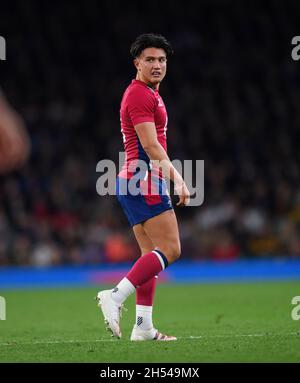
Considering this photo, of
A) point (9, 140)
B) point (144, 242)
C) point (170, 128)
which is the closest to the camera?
point (9, 140)

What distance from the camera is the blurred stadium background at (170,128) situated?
17625 millimetres

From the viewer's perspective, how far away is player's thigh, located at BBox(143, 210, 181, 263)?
7.26m

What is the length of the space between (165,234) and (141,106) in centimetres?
106

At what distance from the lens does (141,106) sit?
7.24 m

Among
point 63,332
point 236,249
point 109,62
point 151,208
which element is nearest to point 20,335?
point 63,332

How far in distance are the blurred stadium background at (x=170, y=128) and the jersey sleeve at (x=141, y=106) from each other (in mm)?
9888

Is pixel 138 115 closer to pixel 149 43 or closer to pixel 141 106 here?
pixel 141 106

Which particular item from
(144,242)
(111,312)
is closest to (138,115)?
(144,242)

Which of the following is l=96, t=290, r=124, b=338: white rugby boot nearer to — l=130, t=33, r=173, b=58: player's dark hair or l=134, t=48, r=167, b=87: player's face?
l=134, t=48, r=167, b=87: player's face

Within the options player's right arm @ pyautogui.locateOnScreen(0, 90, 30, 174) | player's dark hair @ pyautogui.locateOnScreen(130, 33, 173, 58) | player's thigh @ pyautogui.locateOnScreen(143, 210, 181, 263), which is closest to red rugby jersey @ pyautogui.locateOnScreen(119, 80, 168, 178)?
player's dark hair @ pyautogui.locateOnScreen(130, 33, 173, 58)

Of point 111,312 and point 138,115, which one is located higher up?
point 138,115
